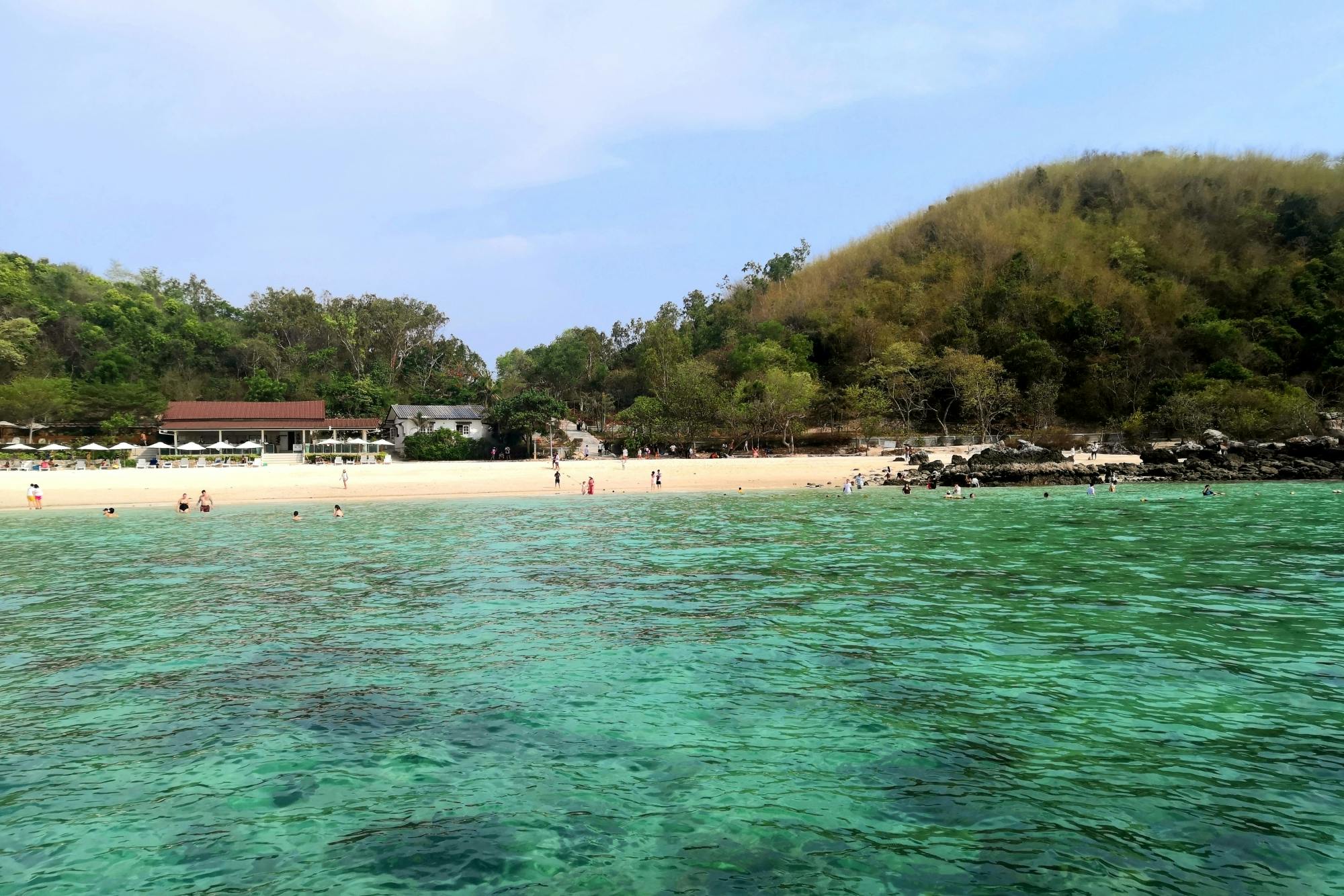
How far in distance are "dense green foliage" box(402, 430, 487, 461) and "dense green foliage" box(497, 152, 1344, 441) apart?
43.6ft

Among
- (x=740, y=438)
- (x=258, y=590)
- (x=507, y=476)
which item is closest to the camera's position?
(x=258, y=590)

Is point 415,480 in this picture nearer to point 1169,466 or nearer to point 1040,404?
point 1169,466

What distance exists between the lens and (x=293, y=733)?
8227 mm

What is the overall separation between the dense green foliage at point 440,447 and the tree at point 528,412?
293cm

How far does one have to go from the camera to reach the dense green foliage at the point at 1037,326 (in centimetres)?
6078

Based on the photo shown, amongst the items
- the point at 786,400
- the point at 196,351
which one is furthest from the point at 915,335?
→ the point at 196,351

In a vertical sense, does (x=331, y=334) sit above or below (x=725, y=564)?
above

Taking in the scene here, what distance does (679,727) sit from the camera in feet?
27.5

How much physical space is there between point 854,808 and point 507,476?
40340 millimetres

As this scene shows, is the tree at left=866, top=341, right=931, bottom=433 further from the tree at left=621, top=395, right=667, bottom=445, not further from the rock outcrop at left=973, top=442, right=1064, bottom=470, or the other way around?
the tree at left=621, top=395, right=667, bottom=445

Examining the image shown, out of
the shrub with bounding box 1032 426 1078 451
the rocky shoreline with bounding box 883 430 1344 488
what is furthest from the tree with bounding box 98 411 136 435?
the shrub with bounding box 1032 426 1078 451


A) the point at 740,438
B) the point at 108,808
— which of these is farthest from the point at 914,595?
the point at 740,438

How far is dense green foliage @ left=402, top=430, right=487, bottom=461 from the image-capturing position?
60.8 meters

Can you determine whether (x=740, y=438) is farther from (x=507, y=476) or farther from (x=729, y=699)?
(x=729, y=699)
